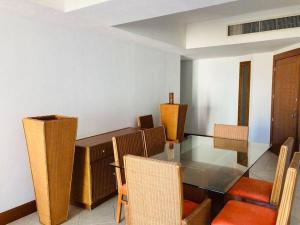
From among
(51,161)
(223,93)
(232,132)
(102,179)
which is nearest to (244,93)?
(223,93)

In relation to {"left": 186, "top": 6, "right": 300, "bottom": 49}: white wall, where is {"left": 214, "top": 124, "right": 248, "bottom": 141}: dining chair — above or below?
below

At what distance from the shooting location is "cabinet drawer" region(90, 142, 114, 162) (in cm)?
259

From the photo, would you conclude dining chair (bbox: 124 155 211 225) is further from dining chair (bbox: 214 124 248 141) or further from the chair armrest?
dining chair (bbox: 214 124 248 141)

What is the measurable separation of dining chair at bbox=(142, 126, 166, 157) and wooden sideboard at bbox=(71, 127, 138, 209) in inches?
19.1

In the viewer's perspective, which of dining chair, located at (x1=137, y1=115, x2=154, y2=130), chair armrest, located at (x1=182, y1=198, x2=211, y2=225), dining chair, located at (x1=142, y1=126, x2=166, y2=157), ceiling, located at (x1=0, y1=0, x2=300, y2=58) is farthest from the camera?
dining chair, located at (x1=137, y1=115, x2=154, y2=130)

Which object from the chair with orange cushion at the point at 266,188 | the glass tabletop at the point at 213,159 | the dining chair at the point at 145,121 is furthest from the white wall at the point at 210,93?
the chair with orange cushion at the point at 266,188

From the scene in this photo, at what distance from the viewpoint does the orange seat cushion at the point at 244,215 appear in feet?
5.32

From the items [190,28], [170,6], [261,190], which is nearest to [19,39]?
[170,6]

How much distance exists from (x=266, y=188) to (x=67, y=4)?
8.45 ft

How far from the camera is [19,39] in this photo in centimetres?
237

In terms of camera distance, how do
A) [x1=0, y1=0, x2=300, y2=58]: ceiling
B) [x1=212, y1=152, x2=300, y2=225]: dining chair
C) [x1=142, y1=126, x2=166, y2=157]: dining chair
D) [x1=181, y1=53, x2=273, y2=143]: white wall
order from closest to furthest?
[x1=212, y1=152, x2=300, y2=225]: dining chair < [x1=0, y1=0, x2=300, y2=58]: ceiling < [x1=142, y1=126, x2=166, y2=157]: dining chair < [x1=181, y1=53, x2=273, y2=143]: white wall

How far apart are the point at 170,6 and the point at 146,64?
180 centimetres

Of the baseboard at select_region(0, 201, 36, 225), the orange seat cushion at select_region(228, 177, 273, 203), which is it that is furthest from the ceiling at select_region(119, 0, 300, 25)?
the baseboard at select_region(0, 201, 36, 225)

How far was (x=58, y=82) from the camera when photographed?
2.75 metres
